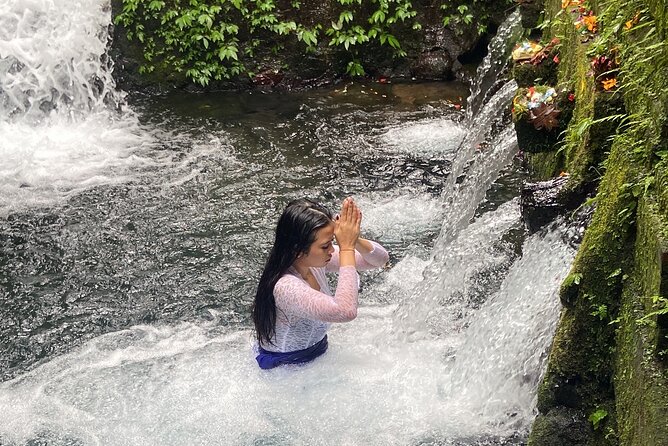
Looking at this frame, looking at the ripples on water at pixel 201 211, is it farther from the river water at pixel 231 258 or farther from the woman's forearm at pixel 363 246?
the woman's forearm at pixel 363 246

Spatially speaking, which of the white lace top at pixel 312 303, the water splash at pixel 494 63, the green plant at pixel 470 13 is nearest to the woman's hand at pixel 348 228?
the white lace top at pixel 312 303

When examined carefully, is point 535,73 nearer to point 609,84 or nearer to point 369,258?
point 609,84

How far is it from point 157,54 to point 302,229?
21.8 ft

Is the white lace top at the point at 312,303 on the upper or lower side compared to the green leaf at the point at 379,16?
lower

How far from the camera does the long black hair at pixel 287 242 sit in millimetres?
3885

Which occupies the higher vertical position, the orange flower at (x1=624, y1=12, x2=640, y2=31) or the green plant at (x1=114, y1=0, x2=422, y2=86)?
the orange flower at (x1=624, y1=12, x2=640, y2=31)

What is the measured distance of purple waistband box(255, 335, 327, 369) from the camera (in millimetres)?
4336

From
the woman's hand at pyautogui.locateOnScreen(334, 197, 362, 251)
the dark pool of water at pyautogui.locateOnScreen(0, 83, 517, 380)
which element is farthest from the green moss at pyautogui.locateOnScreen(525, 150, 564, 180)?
the woman's hand at pyautogui.locateOnScreen(334, 197, 362, 251)

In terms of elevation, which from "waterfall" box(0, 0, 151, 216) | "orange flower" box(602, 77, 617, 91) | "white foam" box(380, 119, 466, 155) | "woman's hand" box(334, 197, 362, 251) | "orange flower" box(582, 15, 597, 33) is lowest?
"waterfall" box(0, 0, 151, 216)

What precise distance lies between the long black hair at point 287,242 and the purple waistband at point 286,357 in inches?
9.9

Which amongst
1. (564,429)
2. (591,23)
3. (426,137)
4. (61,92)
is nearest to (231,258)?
(426,137)

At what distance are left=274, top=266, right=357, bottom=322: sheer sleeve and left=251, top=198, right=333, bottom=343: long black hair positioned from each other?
7 cm

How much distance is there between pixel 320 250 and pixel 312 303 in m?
0.27

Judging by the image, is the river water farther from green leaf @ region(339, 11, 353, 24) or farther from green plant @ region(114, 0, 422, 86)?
green leaf @ region(339, 11, 353, 24)
